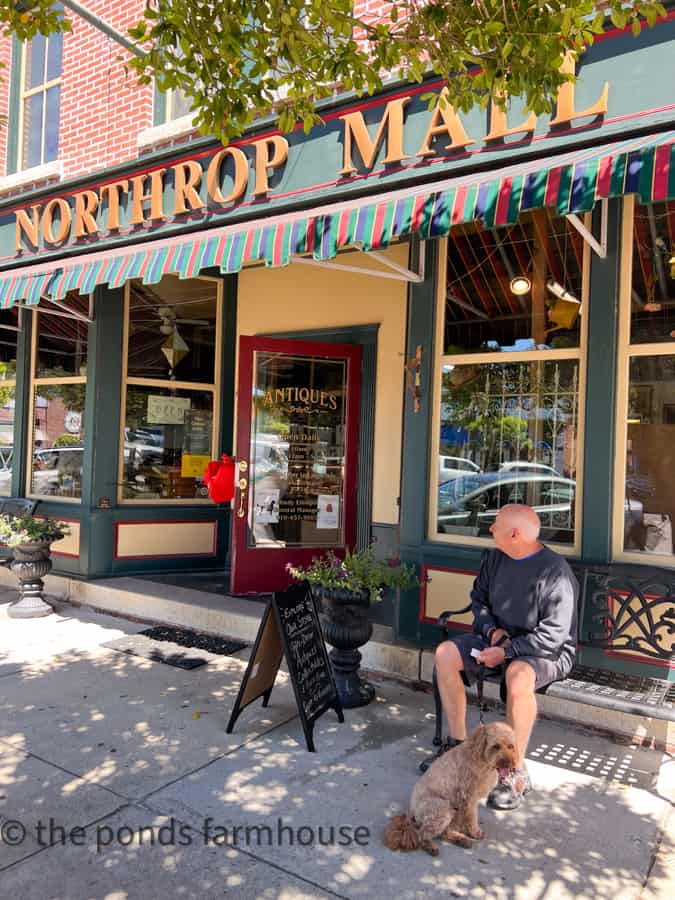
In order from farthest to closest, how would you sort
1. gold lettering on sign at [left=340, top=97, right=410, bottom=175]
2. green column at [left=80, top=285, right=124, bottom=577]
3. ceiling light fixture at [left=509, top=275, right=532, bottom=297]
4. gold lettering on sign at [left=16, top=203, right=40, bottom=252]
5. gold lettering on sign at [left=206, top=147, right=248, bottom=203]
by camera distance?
gold lettering on sign at [left=16, top=203, right=40, bottom=252]
green column at [left=80, top=285, right=124, bottom=577]
gold lettering on sign at [left=206, top=147, right=248, bottom=203]
ceiling light fixture at [left=509, top=275, right=532, bottom=297]
gold lettering on sign at [left=340, top=97, right=410, bottom=175]

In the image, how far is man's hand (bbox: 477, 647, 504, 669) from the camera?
3371 millimetres

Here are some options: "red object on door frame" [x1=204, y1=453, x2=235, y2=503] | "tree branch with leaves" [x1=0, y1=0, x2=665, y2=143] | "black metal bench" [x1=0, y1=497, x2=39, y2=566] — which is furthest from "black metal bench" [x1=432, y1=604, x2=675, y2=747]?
"black metal bench" [x1=0, y1=497, x2=39, y2=566]

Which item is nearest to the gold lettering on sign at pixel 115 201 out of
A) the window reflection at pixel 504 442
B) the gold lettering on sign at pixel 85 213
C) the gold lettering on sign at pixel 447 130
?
the gold lettering on sign at pixel 85 213

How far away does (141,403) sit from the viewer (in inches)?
291

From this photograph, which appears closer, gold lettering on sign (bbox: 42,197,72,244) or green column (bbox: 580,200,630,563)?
green column (bbox: 580,200,630,563)

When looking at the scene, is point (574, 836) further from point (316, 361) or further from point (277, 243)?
point (316, 361)

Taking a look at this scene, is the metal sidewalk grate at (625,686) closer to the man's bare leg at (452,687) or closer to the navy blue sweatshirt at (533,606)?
the navy blue sweatshirt at (533,606)

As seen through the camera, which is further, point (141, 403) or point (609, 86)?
point (141, 403)

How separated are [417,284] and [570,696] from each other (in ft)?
10.1

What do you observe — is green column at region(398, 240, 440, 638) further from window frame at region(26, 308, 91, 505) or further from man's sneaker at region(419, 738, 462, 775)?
window frame at region(26, 308, 91, 505)

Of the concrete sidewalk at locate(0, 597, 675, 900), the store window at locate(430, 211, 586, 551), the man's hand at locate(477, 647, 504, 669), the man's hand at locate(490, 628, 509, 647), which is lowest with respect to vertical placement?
the concrete sidewalk at locate(0, 597, 675, 900)

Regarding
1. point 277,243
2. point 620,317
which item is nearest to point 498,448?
point 620,317

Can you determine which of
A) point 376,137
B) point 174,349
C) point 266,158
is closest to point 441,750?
point 376,137

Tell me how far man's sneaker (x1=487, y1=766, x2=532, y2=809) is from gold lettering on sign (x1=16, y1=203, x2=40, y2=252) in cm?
662
